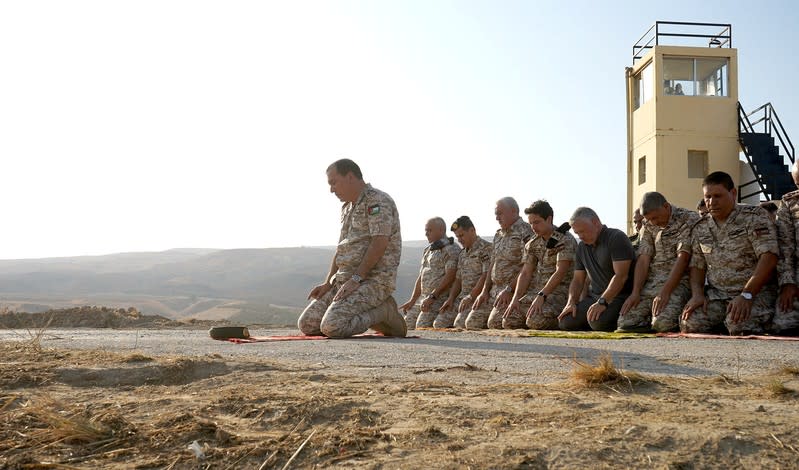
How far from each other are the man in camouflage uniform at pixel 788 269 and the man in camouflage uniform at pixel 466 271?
15.8 feet

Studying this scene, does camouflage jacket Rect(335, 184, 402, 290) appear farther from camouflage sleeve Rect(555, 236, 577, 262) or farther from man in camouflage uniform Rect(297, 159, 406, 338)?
camouflage sleeve Rect(555, 236, 577, 262)

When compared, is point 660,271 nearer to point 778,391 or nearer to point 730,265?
point 730,265

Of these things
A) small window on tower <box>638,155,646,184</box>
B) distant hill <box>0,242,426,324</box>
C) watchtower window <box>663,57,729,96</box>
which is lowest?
distant hill <box>0,242,426,324</box>

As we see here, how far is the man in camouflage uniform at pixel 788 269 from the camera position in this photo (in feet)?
21.2

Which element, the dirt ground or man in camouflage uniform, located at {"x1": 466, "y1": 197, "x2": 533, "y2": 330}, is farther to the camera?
man in camouflage uniform, located at {"x1": 466, "y1": 197, "x2": 533, "y2": 330}

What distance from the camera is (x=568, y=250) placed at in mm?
9023

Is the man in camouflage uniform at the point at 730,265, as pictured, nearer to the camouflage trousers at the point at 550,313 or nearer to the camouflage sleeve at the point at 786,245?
the camouflage sleeve at the point at 786,245

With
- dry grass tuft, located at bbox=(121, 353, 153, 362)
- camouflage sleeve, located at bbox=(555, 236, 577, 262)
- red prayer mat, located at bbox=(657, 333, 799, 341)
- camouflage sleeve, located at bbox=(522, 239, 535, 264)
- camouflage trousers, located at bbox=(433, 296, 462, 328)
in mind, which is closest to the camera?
dry grass tuft, located at bbox=(121, 353, 153, 362)

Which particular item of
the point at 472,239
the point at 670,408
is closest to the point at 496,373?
the point at 670,408

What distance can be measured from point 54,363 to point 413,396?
239 cm

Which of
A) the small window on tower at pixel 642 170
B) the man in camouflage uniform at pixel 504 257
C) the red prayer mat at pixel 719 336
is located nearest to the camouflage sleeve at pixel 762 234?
the red prayer mat at pixel 719 336

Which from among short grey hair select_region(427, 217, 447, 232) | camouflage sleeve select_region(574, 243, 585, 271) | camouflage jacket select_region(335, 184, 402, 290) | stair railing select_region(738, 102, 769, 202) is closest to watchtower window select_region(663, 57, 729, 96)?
stair railing select_region(738, 102, 769, 202)

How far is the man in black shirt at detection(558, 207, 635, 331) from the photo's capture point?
25.6ft

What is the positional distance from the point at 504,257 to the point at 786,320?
14.0ft
